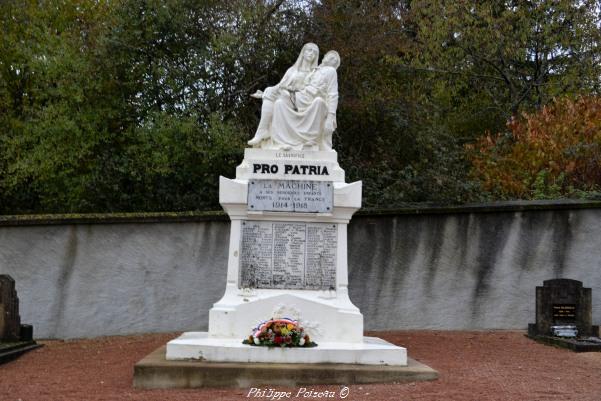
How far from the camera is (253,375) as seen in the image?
26.7ft

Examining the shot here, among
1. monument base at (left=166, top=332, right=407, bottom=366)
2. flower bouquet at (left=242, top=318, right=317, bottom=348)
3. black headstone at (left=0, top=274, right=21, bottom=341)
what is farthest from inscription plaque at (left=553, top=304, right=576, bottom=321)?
black headstone at (left=0, top=274, right=21, bottom=341)

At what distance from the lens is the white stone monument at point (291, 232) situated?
926 cm

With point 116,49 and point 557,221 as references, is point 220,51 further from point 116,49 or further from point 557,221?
point 557,221

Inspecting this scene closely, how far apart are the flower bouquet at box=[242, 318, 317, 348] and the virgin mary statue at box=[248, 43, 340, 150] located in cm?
252

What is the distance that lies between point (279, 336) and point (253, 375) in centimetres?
68

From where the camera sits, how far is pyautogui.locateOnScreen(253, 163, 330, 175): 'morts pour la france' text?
981 centimetres

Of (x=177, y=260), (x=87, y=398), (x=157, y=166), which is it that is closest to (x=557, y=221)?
(x=177, y=260)

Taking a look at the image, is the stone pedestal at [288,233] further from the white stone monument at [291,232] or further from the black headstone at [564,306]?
the black headstone at [564,306]

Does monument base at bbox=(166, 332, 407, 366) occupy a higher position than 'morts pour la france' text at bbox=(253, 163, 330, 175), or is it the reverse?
'morts pour la france' text at bbox=(253, 163, 330, 175)

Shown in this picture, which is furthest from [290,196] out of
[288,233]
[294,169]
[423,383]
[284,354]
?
[423,383]

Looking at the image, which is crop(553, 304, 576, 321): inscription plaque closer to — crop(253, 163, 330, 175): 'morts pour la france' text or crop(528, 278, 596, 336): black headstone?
crop(528, 278, 596, 336): black headstone

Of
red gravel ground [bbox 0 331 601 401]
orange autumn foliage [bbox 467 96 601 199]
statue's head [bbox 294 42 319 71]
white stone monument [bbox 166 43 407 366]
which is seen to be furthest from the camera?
orange autumn foliage [bbox 467 96 601 199]

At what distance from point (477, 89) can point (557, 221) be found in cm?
792

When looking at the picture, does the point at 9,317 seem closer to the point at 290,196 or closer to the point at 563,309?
the point at 290,196
